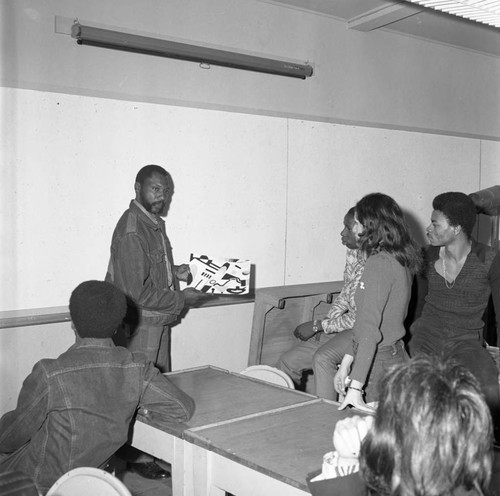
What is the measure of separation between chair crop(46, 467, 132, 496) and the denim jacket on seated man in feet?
1.14

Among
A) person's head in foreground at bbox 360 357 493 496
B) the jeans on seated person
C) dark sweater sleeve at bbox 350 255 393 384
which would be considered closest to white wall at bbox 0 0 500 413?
the jeans on seated person

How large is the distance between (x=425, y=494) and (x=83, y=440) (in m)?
1.46

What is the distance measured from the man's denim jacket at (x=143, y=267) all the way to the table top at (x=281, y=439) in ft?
4.48

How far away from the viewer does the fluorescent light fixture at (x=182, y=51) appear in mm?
4344

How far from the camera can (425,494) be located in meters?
1.34

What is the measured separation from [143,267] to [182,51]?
5.59 feet

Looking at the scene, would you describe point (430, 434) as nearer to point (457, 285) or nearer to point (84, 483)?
point (84, 483)

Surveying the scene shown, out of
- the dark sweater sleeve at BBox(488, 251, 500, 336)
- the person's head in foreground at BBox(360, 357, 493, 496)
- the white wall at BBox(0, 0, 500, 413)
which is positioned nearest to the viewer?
the person's head in foreground at BBox(360, 357, 493, 496)

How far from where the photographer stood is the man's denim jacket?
3.88 meters

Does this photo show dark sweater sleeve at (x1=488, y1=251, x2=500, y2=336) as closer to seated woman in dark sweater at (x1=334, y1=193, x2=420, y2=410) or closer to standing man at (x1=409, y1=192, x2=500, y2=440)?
standing man at (x1=409, y1=192, x2=500, y2=440)

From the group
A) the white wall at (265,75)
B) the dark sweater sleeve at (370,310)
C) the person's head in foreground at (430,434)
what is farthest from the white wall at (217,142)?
the person's head in foreground at (430,434)

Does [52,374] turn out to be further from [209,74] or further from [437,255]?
[209,74]

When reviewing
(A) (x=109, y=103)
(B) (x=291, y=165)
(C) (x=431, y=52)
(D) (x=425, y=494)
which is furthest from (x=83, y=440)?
(C) (x=431, y=52)

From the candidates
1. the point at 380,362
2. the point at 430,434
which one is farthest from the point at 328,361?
the point at 430,434
